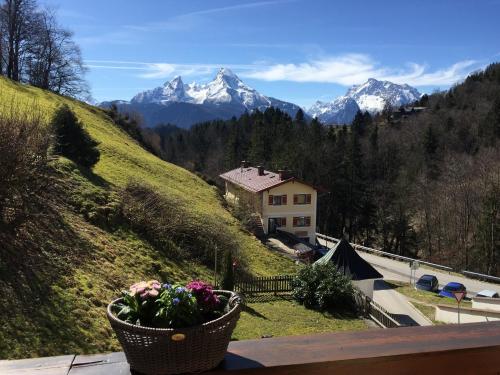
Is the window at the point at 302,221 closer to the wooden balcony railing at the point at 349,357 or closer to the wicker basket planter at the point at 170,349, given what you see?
the wooden balcony railing at the point at 349,357

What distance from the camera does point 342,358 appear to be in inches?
80.8

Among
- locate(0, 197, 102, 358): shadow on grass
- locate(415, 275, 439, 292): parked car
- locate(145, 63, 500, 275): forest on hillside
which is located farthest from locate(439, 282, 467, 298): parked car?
locate(0, 197, 102, 358): shadow on grass

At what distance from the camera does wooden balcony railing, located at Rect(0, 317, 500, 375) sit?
197 centimetres

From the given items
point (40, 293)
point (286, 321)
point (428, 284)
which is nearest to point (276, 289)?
point (286, 321)

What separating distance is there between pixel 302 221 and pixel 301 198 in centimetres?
230

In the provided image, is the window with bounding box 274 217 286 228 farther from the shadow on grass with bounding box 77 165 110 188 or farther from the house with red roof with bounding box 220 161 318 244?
the shadow on grass with bounding box 77 165 110 188

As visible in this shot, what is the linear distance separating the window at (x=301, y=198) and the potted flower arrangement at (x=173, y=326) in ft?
141

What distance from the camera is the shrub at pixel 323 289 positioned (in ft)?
60.7

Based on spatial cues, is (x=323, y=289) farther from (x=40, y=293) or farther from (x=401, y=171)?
(x=401, y=171)

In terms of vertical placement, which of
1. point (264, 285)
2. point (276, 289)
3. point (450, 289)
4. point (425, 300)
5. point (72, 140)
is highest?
point (72, 140)

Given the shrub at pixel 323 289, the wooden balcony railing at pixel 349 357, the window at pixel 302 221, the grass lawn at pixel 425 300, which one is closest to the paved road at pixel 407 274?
the grass lawn at pixel 425 300

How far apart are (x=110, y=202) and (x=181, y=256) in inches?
144

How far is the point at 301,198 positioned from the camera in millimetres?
45531

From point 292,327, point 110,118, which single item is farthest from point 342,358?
point 110,118
